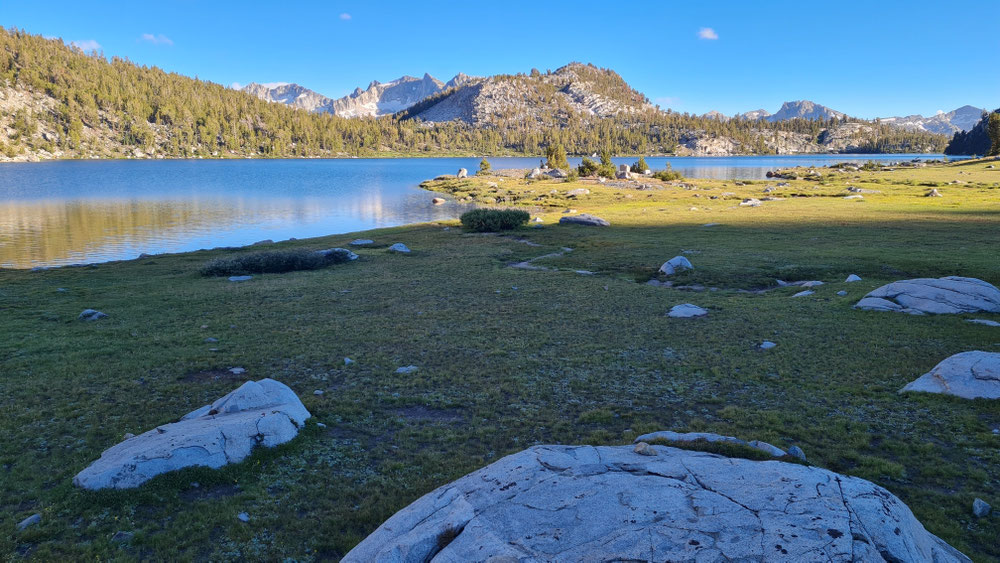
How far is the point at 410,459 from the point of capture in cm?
973

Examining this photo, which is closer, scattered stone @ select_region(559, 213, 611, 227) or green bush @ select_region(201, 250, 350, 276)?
green bush @ select_region(201, 250, 350, 276)

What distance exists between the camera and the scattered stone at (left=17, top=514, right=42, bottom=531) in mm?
7461

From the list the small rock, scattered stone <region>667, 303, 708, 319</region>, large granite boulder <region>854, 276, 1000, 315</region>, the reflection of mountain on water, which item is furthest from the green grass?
the reflection of mountain on water

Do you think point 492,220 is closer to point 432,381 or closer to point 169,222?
point 432,381

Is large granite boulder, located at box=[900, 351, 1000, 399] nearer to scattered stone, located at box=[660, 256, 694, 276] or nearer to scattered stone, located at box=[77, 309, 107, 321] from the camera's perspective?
scattered stone, located at box=[660, 256, 694, 276]

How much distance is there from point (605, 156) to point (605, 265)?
299 feet

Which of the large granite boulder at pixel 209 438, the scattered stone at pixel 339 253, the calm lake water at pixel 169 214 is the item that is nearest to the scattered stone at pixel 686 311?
the large granite boulder at pixel 209 438

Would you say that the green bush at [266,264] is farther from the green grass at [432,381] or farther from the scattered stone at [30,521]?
the scattered stone at [30,521]

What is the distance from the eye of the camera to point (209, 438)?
898 centimetres

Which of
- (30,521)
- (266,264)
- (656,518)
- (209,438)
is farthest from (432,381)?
(266,264)

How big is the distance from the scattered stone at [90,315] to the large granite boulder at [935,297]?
27375 millimetres

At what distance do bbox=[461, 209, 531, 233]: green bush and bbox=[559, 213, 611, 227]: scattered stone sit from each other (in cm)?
486

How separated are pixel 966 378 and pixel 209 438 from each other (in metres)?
15.6

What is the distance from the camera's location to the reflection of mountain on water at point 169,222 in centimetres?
4191
